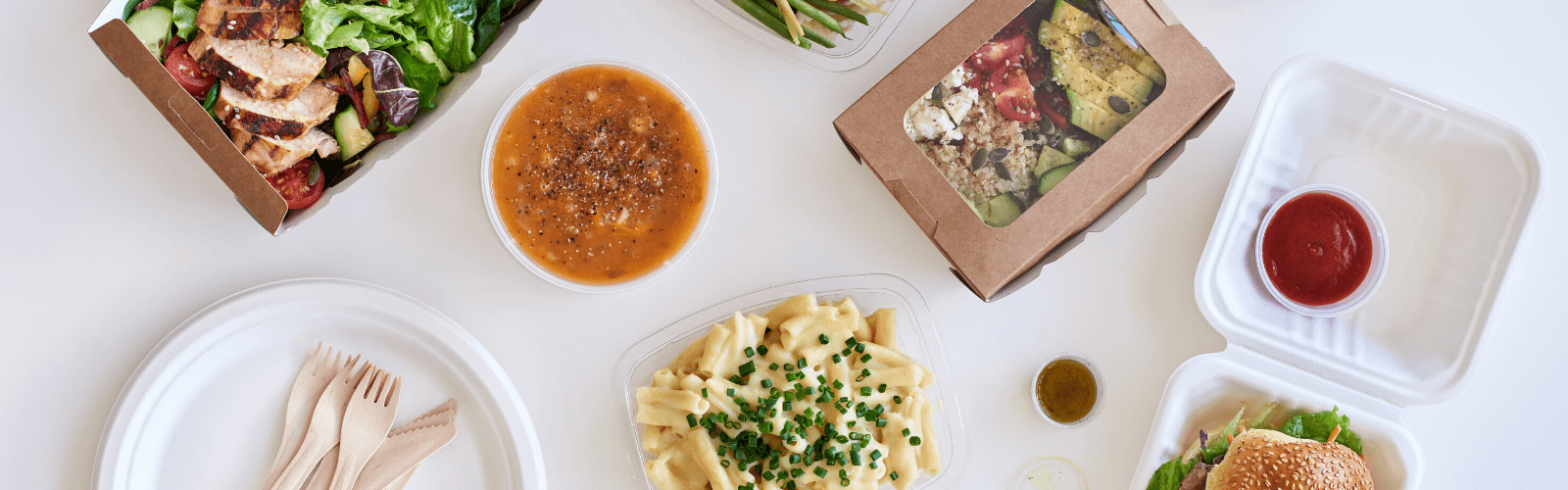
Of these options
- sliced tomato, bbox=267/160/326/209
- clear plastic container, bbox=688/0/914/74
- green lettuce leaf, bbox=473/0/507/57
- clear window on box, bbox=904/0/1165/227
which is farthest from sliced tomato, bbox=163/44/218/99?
clear window on box, bbox=904/0/1165/227

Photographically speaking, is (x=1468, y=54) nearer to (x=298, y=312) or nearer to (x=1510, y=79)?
(x=1510, y=79)

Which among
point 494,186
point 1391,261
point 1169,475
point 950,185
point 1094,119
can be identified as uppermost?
point 1094,119

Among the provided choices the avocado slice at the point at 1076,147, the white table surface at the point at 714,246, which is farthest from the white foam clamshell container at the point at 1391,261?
the avocado slice at the point at 1076,147

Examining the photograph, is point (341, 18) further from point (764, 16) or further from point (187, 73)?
point (764, 16)

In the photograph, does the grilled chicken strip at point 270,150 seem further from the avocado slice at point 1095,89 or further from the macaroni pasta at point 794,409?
the avocado slice at point 1095,89

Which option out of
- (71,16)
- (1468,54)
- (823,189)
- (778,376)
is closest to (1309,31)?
(1468,54)

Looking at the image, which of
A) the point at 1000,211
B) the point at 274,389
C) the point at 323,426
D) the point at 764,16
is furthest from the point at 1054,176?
the point at 274,389
